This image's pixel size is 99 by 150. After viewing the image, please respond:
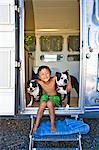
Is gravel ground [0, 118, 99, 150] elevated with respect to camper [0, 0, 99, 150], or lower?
lower

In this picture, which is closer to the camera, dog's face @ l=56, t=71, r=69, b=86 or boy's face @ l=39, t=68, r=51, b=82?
boy's face @ l=39, t=68, r=51, b=82

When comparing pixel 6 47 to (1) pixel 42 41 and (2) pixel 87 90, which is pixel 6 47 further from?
(1) pixel 42 41

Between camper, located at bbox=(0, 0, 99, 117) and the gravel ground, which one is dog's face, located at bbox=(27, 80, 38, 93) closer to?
camper, located at bbox=(0, 0, 99, 117)

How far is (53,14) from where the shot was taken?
605 centimetres

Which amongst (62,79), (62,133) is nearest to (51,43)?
(62,79)

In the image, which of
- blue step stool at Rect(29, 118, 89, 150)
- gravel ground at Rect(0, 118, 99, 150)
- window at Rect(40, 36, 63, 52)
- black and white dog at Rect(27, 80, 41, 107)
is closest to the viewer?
blue step stool at Rect(29, 118, 89, 150)

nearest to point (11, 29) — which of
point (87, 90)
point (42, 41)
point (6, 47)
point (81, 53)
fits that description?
point (6, 47)

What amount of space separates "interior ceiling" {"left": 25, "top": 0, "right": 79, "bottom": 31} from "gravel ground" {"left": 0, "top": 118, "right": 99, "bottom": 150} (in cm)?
148

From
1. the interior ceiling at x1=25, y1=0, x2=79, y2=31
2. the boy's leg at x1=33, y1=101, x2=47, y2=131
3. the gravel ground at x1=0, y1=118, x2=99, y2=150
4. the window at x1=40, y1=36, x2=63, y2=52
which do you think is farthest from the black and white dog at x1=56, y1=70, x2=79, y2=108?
the window at x1=40, y1=36, x2=63, y2=52

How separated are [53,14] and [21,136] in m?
2.52

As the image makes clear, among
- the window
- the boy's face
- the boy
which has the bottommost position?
the boy

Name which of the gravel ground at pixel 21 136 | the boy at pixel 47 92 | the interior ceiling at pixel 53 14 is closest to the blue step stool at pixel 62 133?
the boy at pixel 47 92

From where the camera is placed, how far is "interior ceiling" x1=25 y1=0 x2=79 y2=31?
A: 5.28 metres

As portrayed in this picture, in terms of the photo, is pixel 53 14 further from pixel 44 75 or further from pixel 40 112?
pixel 40 112
